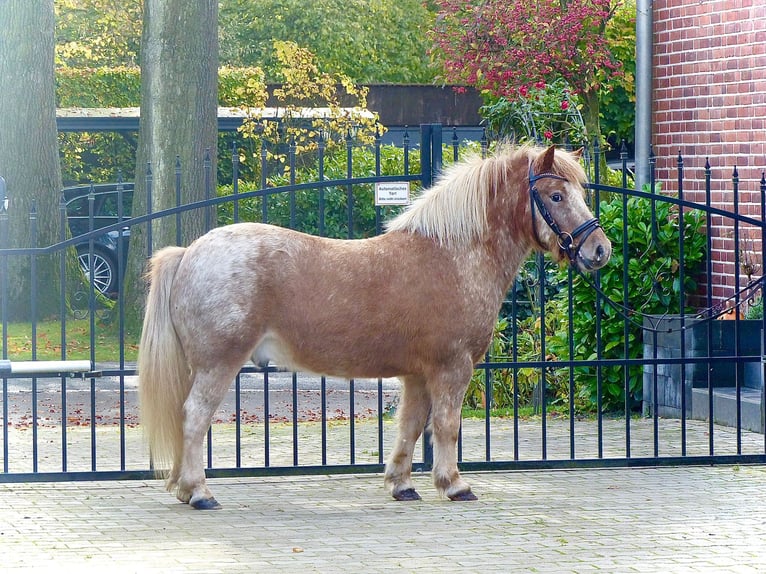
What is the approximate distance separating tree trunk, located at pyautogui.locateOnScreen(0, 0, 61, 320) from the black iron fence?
3440 millimetres

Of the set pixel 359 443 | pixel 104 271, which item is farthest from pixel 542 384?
pixel 104 271

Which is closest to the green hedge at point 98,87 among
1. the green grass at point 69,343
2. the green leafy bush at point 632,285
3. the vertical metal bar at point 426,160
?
the green grass at point 69,343

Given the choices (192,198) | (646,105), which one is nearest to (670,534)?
(646,105)

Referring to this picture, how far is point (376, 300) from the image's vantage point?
7668 millimetres

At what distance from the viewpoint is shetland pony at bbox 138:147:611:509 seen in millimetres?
7508

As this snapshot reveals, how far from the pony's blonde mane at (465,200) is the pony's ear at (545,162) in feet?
0.15

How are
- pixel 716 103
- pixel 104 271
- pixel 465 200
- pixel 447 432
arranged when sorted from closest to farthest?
pixel 447 432 < pixel 465 200 < pixel 716 103 < pixel 104 271

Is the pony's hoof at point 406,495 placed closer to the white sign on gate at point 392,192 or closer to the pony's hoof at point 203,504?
the pony's hoof at point 203,504

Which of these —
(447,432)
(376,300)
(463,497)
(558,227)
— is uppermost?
(558,227)

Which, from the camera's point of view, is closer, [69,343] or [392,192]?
[392,192]

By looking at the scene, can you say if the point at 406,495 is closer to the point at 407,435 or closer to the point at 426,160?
the point at 407,435

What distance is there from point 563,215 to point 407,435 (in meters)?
1.61

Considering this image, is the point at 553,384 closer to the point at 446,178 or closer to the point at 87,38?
the point at 446,178

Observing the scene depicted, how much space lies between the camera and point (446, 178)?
26.5 feet
